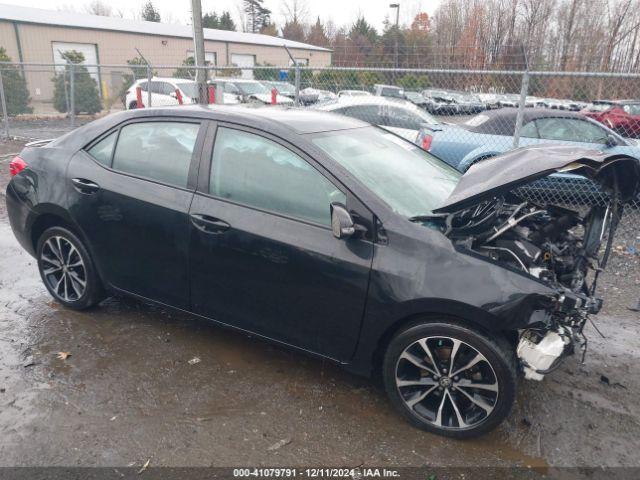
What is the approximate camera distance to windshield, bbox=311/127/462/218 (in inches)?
122

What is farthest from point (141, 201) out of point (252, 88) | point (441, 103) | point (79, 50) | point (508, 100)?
point (79, 50)

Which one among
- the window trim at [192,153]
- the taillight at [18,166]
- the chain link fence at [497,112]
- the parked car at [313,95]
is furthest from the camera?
the parked car at [313,95]

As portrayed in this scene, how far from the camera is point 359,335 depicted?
9.61ft

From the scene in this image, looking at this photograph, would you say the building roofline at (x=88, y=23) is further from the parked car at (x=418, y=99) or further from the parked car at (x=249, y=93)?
the parked car at (x=418, y=99)

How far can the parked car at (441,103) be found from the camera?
12.2m

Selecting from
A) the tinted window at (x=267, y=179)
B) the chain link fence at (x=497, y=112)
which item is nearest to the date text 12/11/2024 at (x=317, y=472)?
the tinted window at (x=267, y=179)

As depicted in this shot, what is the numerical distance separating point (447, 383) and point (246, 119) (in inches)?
80.5

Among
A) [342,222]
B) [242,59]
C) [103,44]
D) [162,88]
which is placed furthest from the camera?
[242,59]

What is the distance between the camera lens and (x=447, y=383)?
2.81 metres

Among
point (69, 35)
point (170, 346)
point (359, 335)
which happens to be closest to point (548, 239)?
point (359, 335)

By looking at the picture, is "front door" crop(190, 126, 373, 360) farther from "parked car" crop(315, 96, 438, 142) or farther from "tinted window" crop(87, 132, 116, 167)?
"parked car" crop(315, 96, 438, 142)

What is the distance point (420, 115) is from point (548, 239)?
6706mm

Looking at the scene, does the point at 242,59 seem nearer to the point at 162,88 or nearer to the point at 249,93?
the point at 249,93

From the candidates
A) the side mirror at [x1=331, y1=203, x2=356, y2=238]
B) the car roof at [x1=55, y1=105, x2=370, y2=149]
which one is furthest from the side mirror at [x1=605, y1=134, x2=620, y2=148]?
the side mirror at [x1=331, y1=203, x2=356, y2=238]
